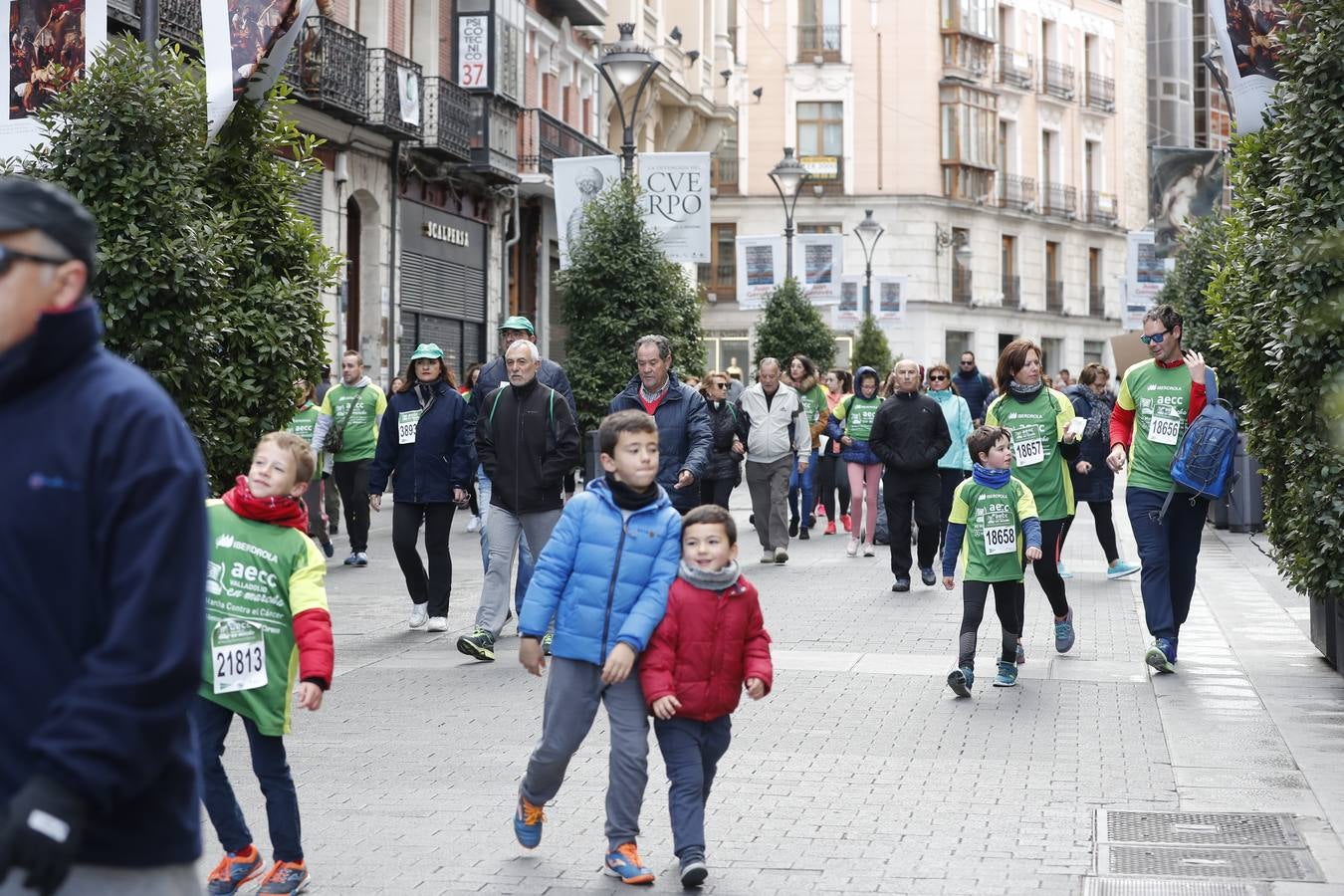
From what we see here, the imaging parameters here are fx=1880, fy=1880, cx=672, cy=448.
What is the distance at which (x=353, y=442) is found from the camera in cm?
1688

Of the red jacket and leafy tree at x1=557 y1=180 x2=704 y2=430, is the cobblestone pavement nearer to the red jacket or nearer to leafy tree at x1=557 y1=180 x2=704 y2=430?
the red jacket

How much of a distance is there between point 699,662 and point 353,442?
11.4 m

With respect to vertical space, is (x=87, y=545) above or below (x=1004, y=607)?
above

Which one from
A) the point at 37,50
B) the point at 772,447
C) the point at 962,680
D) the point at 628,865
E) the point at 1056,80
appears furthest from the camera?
the point at 1056,80

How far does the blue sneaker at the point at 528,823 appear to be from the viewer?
6125mm

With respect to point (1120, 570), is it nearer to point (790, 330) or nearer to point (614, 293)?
point (614, 293)

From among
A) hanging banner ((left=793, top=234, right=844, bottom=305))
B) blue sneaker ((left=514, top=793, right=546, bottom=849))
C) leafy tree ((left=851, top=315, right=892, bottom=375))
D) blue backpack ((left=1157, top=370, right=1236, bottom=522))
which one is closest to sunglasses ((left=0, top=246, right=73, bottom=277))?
blue sneaker ((left=514, top=793, right=546, bottom=849))

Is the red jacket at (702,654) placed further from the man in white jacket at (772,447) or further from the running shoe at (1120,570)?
the man in white jacket at (772,447)

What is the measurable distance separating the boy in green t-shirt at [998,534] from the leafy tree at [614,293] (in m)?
15.2

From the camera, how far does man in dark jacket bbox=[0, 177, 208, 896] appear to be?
9.37 feet

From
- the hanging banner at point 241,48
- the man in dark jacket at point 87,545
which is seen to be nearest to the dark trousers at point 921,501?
the hanging banner at point 241,48

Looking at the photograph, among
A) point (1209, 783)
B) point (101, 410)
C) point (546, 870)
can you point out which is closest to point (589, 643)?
point (546, 870)

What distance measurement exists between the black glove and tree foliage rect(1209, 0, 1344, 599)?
7148 mm

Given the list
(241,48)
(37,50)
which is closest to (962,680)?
(241,48)
